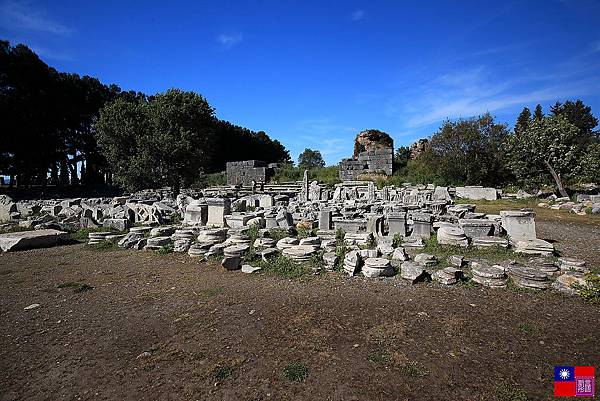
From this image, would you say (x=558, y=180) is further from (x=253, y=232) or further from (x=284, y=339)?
(x=284, y=339)

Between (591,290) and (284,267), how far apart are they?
5285 millimetres

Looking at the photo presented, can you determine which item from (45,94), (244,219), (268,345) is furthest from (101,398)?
(45,94)

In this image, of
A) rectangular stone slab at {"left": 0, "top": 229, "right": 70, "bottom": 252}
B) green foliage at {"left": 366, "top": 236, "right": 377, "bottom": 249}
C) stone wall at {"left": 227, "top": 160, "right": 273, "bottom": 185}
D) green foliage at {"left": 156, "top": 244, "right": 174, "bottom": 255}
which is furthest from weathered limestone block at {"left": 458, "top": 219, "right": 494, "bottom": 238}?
stone wall at {"left": 227, "top": 160, "right": 273, "bottom": 185}

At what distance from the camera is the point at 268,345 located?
373 centimetres

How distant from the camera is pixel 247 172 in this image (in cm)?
2936

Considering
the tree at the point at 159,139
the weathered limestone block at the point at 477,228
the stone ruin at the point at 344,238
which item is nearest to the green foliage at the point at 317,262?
the stone ruin at the point at 344,238

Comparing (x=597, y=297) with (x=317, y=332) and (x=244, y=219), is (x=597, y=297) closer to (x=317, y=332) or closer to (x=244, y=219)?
(x=317, y=332)

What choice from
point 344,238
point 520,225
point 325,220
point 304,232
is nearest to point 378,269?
point 344,238

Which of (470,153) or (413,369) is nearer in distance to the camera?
(413,369)

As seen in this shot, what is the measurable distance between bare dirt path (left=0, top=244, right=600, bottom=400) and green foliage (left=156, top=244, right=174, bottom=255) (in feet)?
7.67

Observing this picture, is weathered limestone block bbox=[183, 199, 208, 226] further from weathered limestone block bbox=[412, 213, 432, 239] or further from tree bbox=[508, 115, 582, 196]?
tree bbox=[508, 115, 582, 196]

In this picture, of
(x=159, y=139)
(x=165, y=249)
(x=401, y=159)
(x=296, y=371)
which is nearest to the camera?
(x=296, y=371)

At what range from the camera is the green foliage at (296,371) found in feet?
10.2

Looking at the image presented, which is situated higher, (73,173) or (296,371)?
(73,173)
